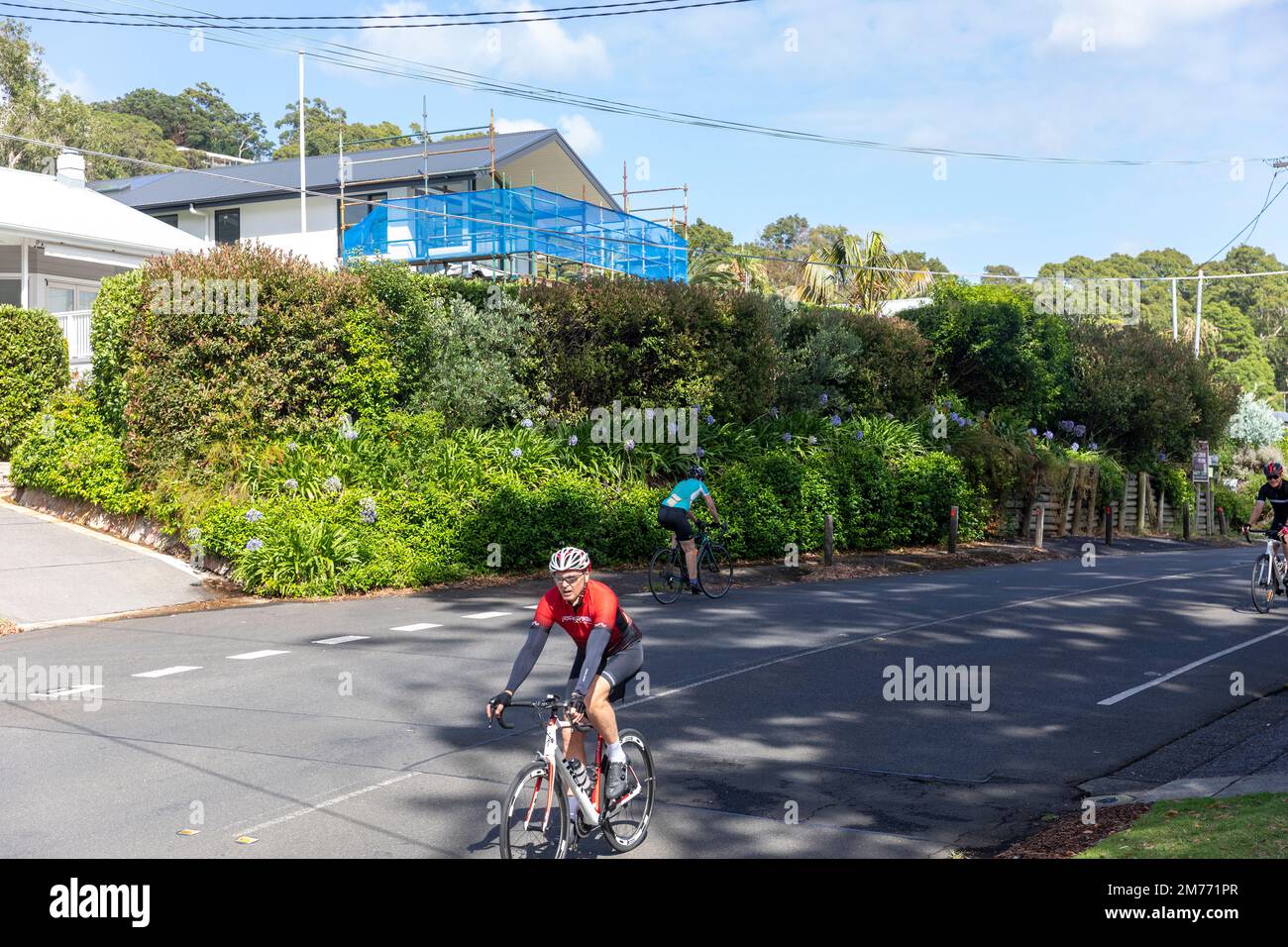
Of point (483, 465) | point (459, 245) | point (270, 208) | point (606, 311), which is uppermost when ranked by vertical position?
point (270, 208)

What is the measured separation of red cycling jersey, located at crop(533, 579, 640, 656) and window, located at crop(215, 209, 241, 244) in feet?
126

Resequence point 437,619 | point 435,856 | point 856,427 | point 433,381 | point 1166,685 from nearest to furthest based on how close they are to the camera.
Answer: point 435,856, point 1166,685, point 437,619, point 433,381, point 856,427

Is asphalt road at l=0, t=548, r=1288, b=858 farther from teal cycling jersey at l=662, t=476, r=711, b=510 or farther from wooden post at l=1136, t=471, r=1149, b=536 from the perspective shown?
wooden post at l=1136, t=471, r=1149, b=536

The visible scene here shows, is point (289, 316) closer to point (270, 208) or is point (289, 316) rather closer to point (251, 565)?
point (251, 565)

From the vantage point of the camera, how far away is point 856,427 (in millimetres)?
26375

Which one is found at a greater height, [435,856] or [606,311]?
[606,311]

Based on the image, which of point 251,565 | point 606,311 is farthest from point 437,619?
point 606,311

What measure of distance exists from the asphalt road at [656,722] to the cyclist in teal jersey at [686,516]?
24.7 inches

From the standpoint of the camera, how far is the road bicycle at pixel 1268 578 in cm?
1556

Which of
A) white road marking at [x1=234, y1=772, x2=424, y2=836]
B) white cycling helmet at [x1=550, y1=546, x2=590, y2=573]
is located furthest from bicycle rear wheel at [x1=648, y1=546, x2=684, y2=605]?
white cycling helmet at [x1=550, y1=546, x2=590, y2=573]

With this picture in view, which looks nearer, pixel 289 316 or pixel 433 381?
pixel 289 316

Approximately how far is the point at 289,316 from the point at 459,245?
11255 mm

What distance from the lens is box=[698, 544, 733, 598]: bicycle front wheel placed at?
16859 mm

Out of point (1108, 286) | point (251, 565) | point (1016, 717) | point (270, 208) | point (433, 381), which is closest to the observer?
point (1016, 717)
